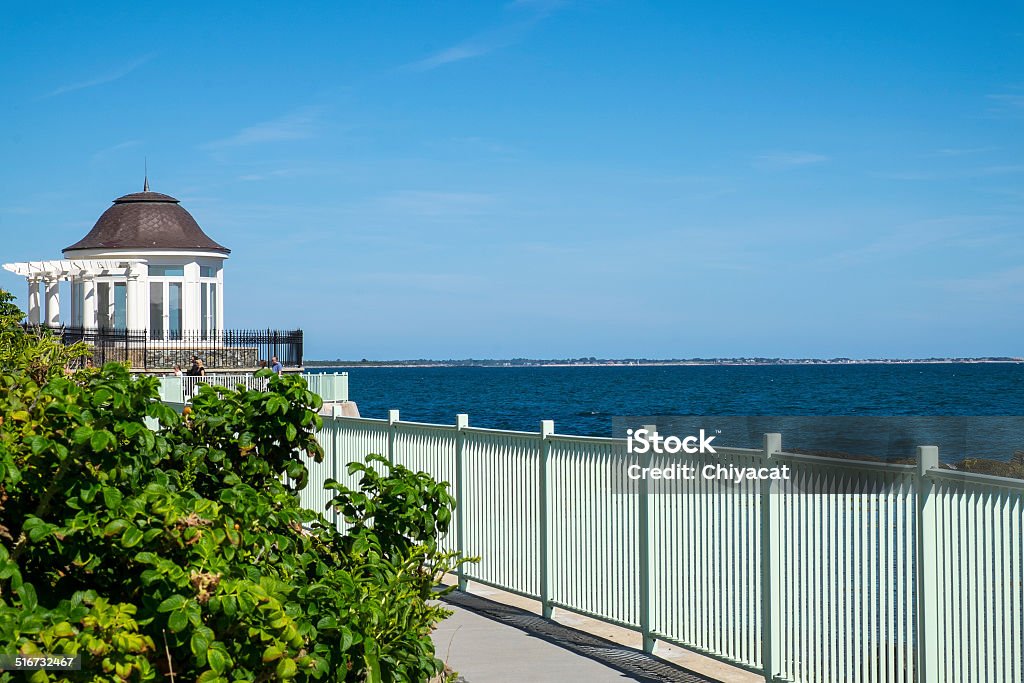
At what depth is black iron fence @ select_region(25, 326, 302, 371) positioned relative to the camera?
38.6 meters

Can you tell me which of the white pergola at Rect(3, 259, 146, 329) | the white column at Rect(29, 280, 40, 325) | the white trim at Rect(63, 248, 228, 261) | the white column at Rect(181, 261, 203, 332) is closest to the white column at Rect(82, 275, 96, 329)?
the white pergola at Rect(3, 259, 146, 329)

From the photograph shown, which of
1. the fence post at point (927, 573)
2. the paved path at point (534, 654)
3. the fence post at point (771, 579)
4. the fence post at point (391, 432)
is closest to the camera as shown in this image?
the fence post at point (927, 573)

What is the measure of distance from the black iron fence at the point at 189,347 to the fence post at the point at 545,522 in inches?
1201

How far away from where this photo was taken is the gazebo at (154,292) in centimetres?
4003

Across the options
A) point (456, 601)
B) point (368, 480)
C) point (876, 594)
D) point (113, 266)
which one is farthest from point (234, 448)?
point (113, 266)

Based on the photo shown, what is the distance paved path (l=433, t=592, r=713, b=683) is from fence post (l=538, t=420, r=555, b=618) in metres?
0.18

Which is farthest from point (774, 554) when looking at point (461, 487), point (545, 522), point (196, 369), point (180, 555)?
point (196, 369)

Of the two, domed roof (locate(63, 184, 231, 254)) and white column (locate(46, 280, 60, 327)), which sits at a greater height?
domed roof (locate(63, 184, 231, 254))

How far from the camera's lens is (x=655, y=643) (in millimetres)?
8367

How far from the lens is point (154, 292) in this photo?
1623 inches

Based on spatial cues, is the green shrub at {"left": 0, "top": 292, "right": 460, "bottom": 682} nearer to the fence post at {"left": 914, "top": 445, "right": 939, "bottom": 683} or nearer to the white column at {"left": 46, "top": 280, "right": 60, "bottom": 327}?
the fence post at {"left": 914, "top": 445, "right": 939, "bottom": 683}

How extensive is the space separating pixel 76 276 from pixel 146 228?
3055 mm

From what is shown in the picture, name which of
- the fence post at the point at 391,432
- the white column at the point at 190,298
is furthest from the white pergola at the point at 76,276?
the fence post at the point at 391,432

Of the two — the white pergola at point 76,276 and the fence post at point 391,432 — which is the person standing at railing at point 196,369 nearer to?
the white pergola at point 76,276
